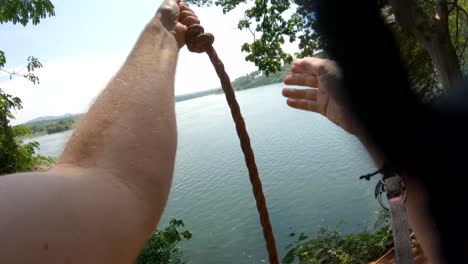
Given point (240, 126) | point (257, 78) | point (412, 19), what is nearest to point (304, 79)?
point (240, 126)

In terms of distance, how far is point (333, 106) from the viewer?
1.10m

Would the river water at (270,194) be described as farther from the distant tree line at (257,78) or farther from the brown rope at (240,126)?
the brown rope at (240,126)

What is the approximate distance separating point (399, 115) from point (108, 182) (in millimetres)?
728

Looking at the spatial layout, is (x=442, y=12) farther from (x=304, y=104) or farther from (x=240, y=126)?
(x=240, y=126)

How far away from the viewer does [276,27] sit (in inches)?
279

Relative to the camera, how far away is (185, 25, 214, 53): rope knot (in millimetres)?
1053

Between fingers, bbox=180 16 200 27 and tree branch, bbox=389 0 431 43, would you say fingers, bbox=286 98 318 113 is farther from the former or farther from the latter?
tree branch, bbox=389 0 431 43

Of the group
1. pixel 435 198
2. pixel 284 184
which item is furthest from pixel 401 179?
pixel 284 184

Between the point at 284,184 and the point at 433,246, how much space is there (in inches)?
566

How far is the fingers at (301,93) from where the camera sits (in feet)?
3.92

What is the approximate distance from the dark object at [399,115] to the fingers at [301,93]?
0.17m

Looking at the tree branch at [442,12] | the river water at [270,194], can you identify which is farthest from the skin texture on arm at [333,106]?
the river water at [270,194]

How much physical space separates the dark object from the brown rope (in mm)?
302

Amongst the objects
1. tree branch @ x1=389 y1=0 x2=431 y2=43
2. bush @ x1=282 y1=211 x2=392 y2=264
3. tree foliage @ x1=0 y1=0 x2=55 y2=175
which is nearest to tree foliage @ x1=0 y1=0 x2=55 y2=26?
tree foliage @ x1=0 y1=0 x2=55 y2=175
